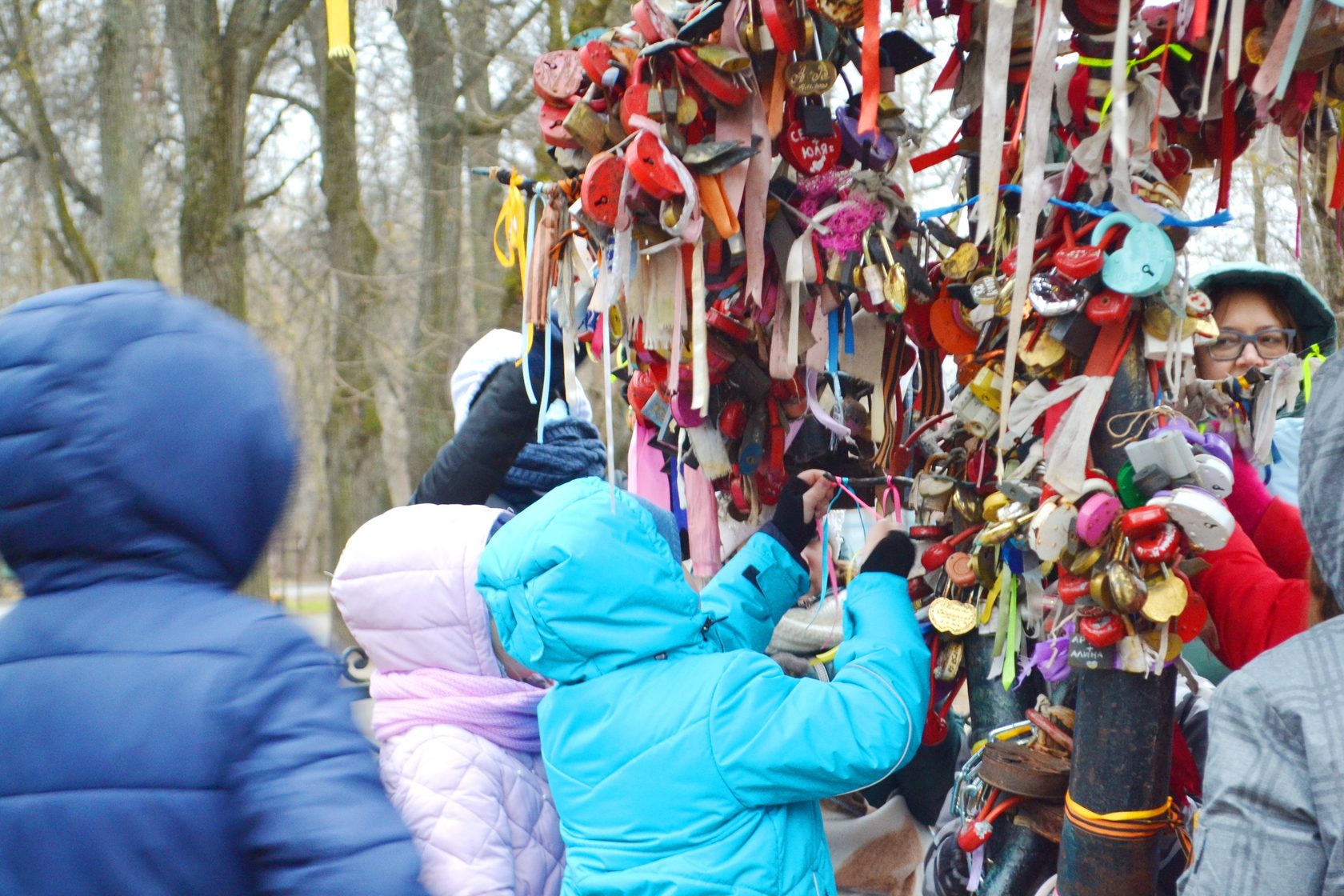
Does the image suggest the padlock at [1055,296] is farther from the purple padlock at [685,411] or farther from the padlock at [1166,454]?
the purple padlock at [685,411]

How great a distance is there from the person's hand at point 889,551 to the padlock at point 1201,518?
0.43 meters

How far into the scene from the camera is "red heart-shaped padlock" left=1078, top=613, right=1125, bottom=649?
1.33m

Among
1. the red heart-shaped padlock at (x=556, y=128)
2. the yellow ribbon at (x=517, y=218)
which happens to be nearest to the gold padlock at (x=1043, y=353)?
the red heart-shaped padlock at (x=556, y=128)

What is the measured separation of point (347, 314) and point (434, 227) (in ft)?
3.42

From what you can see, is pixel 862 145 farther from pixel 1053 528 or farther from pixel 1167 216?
pixel 1053 528

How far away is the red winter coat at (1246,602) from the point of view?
142 cm

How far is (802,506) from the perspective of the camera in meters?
1.77

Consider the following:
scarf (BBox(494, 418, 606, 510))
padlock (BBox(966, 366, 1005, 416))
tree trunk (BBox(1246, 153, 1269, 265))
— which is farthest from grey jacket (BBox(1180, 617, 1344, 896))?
tree trunk (BBox(1246, 153, 1269, 265))

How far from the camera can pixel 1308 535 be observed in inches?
37.5

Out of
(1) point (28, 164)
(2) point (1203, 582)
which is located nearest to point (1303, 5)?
(2) point (1203, 582)

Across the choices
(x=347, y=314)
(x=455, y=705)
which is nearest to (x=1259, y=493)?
(x=455, y=705)

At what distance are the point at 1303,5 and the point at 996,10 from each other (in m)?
0.32

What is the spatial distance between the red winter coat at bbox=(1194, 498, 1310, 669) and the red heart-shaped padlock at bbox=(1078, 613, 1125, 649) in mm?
185

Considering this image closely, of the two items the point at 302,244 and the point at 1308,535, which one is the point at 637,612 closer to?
the point at 1308,535
